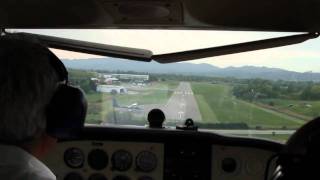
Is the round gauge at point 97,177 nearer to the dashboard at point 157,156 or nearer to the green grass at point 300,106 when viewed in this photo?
the dashboard at point 157,156

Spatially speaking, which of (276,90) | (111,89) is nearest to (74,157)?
(111,89)

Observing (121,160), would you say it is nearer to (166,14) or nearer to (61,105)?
(166,14)

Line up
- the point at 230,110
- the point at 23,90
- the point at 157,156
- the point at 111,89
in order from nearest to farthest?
the point at 23,90 < the point at 230,110 < the point at 111,89 < the point at 157,156

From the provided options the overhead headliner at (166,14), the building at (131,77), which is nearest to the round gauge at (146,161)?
the building at (131,77)

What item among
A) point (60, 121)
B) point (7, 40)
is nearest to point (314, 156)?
point (60, 121)

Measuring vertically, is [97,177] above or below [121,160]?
below

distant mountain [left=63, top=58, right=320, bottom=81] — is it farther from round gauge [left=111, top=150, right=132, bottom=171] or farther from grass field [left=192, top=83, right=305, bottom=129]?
round gauge [left=111, top=150, right=132, bottom=171]
